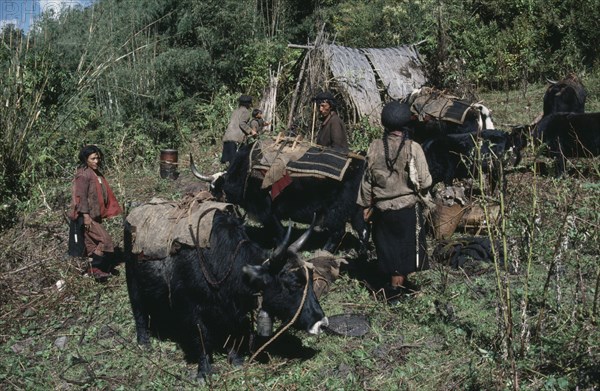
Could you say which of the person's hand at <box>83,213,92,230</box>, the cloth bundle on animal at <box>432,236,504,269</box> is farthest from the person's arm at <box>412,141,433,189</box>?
the person's hand at <box>83,213,92,230</box>

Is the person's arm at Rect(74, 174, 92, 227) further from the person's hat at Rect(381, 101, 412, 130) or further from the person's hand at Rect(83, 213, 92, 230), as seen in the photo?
the person's hat at Rect(381, 101, 412, 130)

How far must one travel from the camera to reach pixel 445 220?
7.79 m

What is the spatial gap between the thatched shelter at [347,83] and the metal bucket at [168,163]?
242 cm

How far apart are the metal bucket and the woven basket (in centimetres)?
522

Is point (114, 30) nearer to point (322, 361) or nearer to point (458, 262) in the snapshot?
point (458, 262)

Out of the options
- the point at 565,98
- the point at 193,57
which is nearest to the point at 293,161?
the point at 565,98

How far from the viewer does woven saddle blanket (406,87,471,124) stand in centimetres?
995

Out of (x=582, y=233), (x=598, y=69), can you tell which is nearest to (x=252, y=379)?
(x=582, y=233)

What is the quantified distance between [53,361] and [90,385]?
2.34 feet

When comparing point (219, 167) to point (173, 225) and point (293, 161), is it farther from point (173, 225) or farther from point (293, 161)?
point (173, 225)

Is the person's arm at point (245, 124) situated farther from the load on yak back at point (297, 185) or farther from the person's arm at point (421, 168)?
the person's arm at point (421, 168)

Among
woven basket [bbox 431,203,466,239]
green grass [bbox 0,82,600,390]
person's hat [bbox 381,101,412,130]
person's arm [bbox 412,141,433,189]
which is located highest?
person's hat [bbox 381,101,412,130]

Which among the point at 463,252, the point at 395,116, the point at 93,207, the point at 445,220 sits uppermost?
the point at 395,116

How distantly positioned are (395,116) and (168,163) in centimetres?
630
